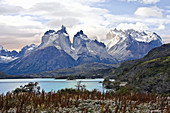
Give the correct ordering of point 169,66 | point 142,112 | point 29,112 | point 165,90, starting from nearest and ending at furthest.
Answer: point 29,112 < point 142,112 < point 165,90 < point 169,66

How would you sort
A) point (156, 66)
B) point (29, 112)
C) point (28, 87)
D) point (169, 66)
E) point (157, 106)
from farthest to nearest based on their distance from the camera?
point (156, 66) < point (169, 66) < point (28, 87) < point (157, 106) < point (29, 112)

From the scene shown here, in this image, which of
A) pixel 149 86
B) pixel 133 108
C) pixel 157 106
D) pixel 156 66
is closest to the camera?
pixel 133 108

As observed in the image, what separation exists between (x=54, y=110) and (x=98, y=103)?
235 inches

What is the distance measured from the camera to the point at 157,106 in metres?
23.5

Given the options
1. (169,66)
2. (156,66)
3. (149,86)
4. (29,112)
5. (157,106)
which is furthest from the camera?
(156,66)

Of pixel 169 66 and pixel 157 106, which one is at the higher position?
pixel 169 66

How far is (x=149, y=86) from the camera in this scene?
98.9 meters

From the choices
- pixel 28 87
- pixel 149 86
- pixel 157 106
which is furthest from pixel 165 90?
pixel 157 106

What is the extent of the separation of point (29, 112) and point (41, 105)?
361cm

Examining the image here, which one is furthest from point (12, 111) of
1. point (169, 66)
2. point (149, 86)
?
point (169, 66)

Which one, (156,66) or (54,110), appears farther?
(156,66)

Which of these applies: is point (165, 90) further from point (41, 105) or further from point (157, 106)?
point (41, 105)

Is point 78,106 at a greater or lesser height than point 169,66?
lesser

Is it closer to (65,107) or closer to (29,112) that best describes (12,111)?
(29,112)
